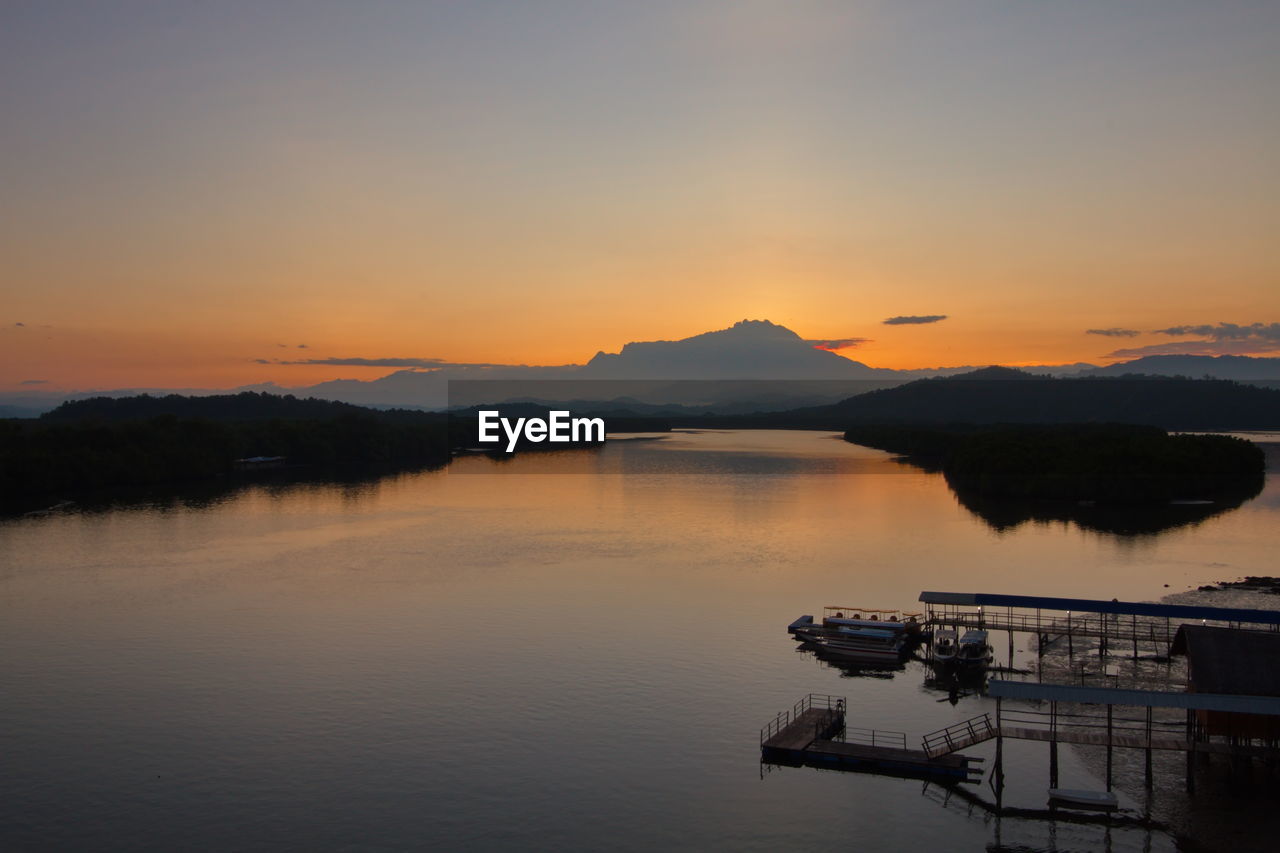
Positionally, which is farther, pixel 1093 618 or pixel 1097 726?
pixel 1093 618

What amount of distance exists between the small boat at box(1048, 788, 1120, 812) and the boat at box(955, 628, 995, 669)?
8.90 metres

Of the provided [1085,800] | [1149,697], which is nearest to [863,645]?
[1085,800]

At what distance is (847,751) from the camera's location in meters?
20.8

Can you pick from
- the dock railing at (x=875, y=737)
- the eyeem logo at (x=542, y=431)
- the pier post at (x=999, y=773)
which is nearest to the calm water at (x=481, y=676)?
the pier post at (x=999, y=773)

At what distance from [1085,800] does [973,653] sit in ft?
31.3

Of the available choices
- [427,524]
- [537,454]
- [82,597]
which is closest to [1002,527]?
[427,524]

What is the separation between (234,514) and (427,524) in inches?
483

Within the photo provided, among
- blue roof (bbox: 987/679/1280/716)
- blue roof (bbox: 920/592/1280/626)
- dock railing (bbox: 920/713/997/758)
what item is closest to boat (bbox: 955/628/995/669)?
blue roof (bbox: 920/592/1280/626)

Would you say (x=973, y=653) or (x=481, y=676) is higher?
(x=973, y=653)

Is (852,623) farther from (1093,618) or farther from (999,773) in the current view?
(999,773)

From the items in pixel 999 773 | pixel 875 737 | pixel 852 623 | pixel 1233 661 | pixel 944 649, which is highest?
pixel 1233 661

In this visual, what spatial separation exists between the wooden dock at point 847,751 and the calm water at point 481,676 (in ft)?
1.04

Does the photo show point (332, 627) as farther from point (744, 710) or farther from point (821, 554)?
point (821, 554)

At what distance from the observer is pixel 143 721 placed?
23219 millimetres
